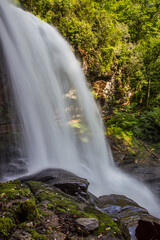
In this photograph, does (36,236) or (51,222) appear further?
(51,222)

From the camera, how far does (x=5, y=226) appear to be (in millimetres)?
1506

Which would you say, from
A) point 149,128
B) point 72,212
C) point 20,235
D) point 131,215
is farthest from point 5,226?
point 149,128

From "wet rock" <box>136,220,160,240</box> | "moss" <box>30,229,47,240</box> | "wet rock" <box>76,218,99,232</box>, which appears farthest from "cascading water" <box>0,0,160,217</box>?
"moss" <box>30,229,47,240</box>

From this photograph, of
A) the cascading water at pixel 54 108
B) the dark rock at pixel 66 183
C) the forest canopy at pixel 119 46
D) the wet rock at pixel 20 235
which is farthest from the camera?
the forest canopy at pixel 119 46

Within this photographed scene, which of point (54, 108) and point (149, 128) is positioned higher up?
point (54, 108)

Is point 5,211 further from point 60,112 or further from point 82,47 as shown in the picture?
point 82,47

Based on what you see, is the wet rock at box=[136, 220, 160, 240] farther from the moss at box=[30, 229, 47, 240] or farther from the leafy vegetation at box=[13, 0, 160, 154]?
the leafy vegetation at box=[13, 0, 160, 154]

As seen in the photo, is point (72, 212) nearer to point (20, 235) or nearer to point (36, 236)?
point (36, 236)

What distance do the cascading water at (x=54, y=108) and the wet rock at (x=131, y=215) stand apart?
105 cm

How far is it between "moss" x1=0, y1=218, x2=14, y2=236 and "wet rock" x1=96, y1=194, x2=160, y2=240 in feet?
5.25

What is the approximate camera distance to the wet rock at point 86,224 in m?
1.79

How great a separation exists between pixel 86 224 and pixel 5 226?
888 mm

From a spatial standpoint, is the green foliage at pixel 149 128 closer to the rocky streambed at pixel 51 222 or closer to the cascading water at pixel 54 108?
the cascading water at pixel 54 108

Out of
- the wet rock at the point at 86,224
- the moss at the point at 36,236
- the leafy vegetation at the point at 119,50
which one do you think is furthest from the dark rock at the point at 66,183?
the leafy vegetation at the point at 119,50
